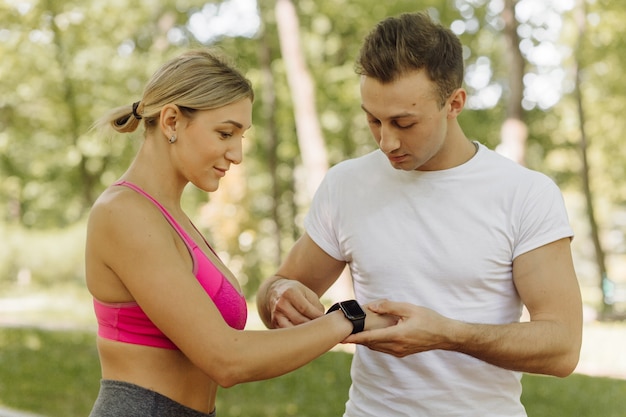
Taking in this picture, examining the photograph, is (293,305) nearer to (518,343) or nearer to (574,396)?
(518,343)

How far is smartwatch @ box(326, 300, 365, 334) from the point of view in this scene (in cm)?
254

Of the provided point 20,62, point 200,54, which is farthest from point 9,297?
point 200,54

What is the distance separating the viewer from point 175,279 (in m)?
2.32

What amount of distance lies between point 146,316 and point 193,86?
0.73m

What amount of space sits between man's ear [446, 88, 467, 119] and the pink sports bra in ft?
3.25

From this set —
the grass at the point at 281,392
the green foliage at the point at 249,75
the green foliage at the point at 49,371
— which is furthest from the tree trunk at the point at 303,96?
the grass at the point at 281,392

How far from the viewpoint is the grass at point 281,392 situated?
805cm

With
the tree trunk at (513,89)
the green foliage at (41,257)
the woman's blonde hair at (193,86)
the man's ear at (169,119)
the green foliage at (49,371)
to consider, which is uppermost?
the woman's blonde hair at (193,86)

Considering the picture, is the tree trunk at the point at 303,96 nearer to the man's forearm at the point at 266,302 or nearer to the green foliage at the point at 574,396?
the green foliage at the point at 574,396

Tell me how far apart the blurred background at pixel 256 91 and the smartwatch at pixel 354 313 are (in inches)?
621

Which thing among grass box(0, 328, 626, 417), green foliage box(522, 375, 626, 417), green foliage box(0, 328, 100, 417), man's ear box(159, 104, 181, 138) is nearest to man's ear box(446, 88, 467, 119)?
man's ear box(159, 104, 181, 138)

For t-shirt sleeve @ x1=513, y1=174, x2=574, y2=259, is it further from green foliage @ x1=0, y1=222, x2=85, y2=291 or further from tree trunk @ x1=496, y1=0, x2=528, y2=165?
green foliage @ x1=0, y1=222, x2=85, y2=291

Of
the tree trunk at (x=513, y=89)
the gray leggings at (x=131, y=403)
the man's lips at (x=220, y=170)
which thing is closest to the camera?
the gray leggings at (x=131, y=403)

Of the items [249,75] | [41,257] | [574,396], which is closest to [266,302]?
[574,396]
